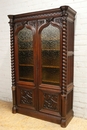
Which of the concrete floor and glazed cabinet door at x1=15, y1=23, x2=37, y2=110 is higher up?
glazed cabinet door at x1=15, y1=23, x2=37, y2=110

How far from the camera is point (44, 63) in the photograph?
274 cm

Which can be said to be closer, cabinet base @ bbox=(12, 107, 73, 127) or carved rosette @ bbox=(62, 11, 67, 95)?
carved rosette @ bbox=(62, 11, 67, 95)

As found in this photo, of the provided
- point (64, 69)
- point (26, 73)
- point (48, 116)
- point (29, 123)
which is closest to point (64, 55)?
point (64, 69)

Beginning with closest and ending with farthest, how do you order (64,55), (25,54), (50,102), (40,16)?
(64,55) < (40,16) < (50,102) < (25,54)

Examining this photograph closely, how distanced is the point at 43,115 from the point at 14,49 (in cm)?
148

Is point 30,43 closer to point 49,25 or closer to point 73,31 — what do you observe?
point 49,25

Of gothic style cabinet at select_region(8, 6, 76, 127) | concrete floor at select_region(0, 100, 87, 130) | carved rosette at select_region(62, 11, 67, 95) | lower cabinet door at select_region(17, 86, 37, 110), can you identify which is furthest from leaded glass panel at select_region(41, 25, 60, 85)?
concrete floor at select_region(0, 100, 87, 130)

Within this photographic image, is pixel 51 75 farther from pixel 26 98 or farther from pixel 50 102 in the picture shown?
pixel 26 98

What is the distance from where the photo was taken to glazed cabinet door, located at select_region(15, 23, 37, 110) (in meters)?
2.83

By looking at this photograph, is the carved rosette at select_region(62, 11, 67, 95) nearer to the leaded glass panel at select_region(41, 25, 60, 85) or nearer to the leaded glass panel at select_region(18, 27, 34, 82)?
the leaded glass panel at select_region(41, 25, 60, 85)

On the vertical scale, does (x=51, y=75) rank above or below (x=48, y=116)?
above

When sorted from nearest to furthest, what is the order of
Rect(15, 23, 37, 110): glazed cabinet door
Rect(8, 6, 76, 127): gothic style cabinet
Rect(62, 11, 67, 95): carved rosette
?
Rect(62, 11, 67, 95): carved rosette < Rect(8, 6, 76, 127): gothic style cabinet < Rect(15, 23, 37, 110): glazed cabinet door

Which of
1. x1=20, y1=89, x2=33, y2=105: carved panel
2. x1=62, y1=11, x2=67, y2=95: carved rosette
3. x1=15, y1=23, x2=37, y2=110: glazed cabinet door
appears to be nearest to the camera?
x1=62, y1=11, x2=67, y2=95: carved rosette

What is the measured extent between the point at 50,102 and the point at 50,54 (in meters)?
0.92
